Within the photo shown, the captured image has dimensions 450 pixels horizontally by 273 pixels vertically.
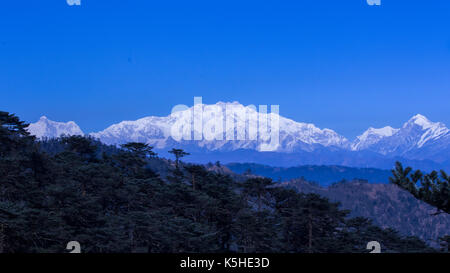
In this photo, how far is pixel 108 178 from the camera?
44.0 m

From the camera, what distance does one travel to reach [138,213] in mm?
33781

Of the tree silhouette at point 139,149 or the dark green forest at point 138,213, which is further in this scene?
the tree silhouette at point 139,149

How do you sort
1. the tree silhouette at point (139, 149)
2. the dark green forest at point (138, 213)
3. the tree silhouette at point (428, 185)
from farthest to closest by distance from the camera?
1. the tree silhouette at point (139, 149)
2. the dark green forest at point (138, 213)
3. the tree silhouette at point (428, 185)

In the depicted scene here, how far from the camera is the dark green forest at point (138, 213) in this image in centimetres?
2534

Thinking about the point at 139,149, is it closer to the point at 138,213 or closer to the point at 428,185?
the point at 138,213

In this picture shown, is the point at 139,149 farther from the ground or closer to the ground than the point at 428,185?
farther from the ground

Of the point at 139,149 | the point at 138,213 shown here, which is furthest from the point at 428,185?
the point at 139,149

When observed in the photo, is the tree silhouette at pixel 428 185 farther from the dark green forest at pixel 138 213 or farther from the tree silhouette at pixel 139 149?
the tree silhouette at pixel 139 149

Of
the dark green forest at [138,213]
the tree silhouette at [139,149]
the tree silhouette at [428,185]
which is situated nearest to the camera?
the tree silhouette at [428,185]

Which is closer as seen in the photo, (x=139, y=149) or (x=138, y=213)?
(x=138, y=213)

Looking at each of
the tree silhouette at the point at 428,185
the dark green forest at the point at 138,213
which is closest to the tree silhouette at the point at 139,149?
the dark green forest at the point at 138,213
